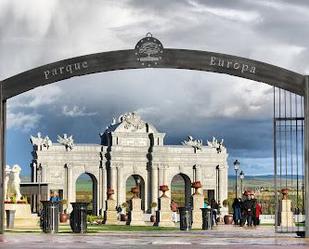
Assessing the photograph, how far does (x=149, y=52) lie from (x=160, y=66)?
465mm

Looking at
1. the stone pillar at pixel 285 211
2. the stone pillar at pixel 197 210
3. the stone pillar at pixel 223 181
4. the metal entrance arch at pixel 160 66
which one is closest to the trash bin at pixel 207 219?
the stone pillar at pixel 197 210

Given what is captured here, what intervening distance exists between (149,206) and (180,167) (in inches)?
235

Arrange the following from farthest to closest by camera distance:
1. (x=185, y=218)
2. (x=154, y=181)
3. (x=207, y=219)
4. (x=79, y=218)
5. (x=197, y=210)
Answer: (x=154, y=181) < (x=197, y=210) < (x=207, y=219) < (x=185, y=218) < (x=79, y=218)

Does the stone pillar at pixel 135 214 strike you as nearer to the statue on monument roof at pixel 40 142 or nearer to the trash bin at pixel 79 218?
the trash bin at pixel 79 218

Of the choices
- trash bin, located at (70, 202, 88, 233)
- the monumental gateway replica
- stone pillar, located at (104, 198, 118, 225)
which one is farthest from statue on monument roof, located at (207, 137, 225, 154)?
trash bin, located at (70, 202, 88, 233)

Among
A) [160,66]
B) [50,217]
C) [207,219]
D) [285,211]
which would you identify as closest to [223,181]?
[285,211]

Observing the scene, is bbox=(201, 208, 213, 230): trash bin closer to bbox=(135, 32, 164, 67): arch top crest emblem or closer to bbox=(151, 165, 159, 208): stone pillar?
bbox=(135, 32, 164, 67): arch top crest emblem

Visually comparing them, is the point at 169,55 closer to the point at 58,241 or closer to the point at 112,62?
the point at 112,62

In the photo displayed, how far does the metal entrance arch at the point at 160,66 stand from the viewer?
26.1m

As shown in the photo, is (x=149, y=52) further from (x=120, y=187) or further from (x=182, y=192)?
(x=182, y=192)

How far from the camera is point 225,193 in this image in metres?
88.6

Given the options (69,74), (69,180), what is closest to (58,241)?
(69,74)

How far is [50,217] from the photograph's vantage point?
30.5 metres

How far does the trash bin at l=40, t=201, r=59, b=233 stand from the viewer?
3030 cm
